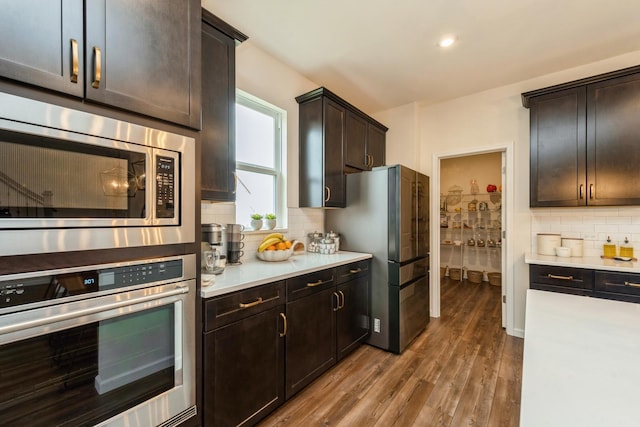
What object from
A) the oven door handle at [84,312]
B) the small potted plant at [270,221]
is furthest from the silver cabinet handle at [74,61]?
the small potted plant at [270,221]

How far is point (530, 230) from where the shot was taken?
3.13 meters

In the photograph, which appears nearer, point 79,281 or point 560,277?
point 79,281

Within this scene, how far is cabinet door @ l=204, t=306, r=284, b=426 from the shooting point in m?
1.45

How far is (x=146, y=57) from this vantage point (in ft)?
3.91

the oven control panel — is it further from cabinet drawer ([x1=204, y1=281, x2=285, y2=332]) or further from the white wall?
the white wall

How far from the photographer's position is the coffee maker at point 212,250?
181 cm

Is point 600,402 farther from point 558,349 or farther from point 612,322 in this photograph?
point 612,322

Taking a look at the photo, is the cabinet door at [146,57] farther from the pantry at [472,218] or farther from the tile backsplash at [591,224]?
the pantry at [472,218]

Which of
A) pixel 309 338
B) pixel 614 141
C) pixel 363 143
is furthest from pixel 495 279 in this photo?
pixel 309 338

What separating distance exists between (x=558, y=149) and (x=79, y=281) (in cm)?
375

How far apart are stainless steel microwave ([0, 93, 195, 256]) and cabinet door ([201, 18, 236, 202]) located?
1.56 feet

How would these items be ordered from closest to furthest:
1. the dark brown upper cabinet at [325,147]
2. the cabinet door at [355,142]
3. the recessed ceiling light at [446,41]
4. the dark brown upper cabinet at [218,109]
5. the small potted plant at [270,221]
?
the dark brown upper cabinet at [218,109], the recessed ceiling light at [446,41], the small potted plant at [270,221], the dark brown upper cabinet at [325,147], the cabinet door at [355,142]

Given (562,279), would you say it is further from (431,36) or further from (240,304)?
(240,304)

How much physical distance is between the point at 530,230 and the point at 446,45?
2167 mm
